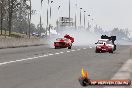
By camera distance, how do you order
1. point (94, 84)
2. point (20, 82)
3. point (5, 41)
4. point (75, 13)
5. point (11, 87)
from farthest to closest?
point (75, 13) → point (5, 41) → point (20, 82) → point (11, 87) → point (94, 84)

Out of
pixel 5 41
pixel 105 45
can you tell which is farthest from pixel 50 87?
pixel 5 41

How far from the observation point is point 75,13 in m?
141

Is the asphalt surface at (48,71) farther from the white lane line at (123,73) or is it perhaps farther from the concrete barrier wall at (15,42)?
the concrete barrier wall at (15,42)

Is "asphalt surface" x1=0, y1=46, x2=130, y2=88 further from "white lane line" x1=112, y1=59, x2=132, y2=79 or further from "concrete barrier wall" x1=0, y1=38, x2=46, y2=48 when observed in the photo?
"concrete barrier wall" x1=0, y1=38, x2=46, y2=48

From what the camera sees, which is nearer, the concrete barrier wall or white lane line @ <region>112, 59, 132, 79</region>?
white lane line @ <region>112, 59, 132, 79</region>

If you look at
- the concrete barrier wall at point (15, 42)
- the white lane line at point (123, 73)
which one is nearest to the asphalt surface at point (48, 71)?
the white lane line at point (123, 73)

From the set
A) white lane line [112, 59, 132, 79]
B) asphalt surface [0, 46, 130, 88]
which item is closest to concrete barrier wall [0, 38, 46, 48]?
asphalt surface [0, 46, 130, 88]

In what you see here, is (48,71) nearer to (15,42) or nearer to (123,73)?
(123,73)

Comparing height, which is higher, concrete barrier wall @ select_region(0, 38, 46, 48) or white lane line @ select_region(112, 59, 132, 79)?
concrete barrier wall @ select_region(0, 38, 46, 48)

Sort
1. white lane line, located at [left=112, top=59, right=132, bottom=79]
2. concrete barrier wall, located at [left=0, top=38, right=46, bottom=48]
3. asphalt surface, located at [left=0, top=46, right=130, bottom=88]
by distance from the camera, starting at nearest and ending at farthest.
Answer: asphalt surface, located at [left=0, top=46, right=130, bottom=88]
white lane line, located at [left=112, top=59, right=132, bottom=79]
concrete barrier wall, located at [left=0, top=38, right=46, bottom=48]

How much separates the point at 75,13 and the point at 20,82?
12986 cm

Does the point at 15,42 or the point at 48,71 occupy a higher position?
the point at 15,42

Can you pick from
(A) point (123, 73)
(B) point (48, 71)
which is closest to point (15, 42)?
(B) point (48, 71)

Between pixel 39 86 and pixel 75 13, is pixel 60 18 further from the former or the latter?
pixel 39 86
